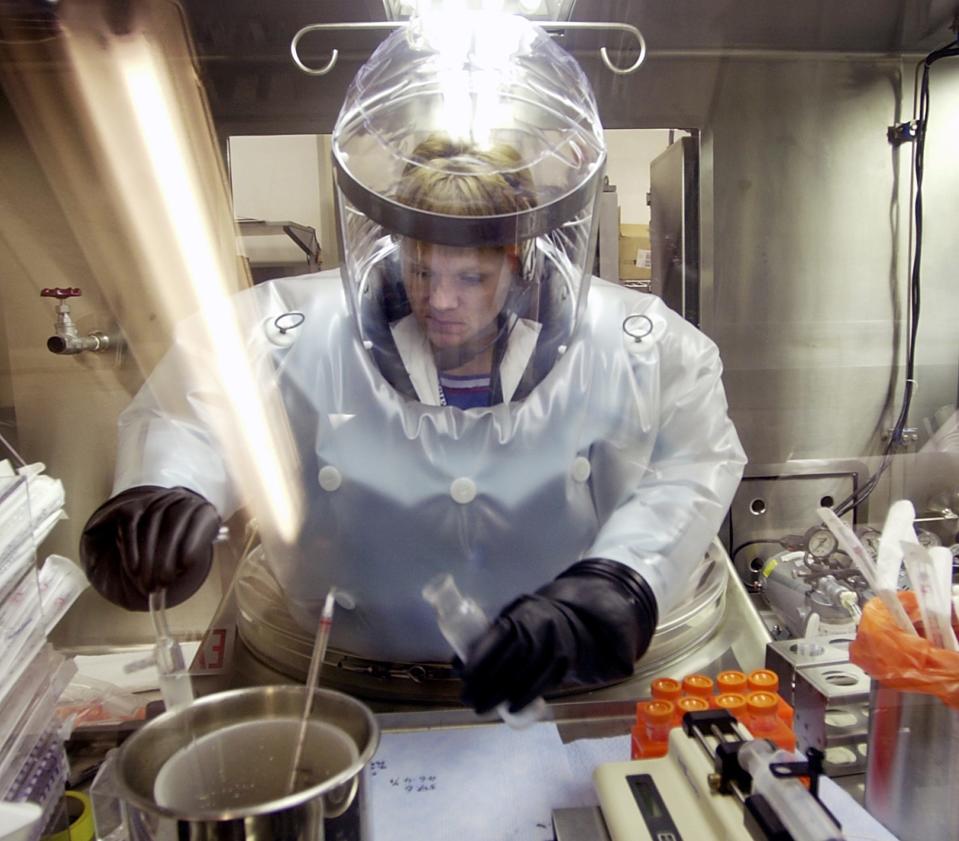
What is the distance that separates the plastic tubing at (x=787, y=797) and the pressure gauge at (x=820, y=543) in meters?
0.58

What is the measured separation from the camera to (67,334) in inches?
38.6

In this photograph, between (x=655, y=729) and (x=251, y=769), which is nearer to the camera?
(x=251, y=769)

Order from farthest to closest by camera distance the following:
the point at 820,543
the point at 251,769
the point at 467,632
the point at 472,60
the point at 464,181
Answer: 1. the point at 820,543
2. the point at 472,60
3. the point at 464,181
4. the point at 467,632
5. the point at 251,769

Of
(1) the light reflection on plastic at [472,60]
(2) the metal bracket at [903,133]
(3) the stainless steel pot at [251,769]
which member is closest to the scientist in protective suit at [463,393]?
(1) the light reflection on plastic at [472,60]

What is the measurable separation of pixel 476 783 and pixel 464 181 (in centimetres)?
65

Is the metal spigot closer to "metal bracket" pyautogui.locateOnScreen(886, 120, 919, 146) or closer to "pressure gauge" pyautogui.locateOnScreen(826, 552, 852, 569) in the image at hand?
"pressure gauge" pyautogui.locateOnScreen(826, 552, 852, 569)

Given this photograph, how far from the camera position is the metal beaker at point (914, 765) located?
0.64 m

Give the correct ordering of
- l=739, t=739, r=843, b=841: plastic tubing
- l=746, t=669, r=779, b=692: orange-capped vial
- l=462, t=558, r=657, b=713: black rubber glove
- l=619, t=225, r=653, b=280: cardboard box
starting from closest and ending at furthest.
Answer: l=739, t=739, r=843, b=841: plastic tubing
l=462, t=558, r=657, b=713: black rubber glove
l=746, t=669, r=779, b=692: orange-capped vial
l=619, t=225, r=653, b=280: cardboard box

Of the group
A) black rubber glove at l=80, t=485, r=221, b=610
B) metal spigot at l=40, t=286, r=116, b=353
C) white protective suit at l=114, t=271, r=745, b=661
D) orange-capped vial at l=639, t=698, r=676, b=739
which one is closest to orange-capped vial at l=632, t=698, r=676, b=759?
orange-capped vial at l=639, t=698, r=676, b=739

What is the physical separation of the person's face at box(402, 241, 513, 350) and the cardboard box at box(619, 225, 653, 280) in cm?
27

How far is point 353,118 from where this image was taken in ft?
2.95

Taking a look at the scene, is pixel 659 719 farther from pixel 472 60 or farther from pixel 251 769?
pixel 472 60

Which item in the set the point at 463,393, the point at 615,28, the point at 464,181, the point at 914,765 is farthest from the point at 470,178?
the point at 914,765

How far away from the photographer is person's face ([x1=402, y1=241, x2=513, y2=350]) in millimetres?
837
